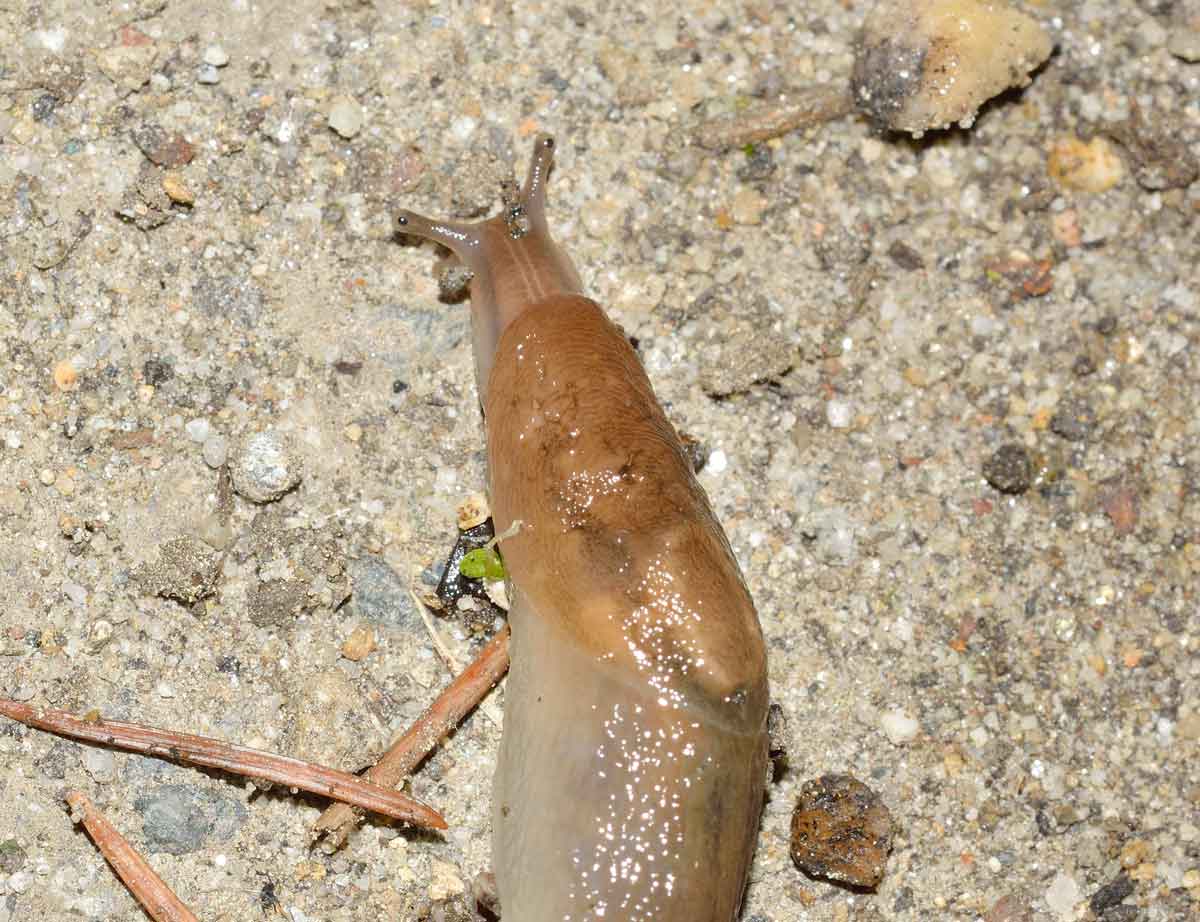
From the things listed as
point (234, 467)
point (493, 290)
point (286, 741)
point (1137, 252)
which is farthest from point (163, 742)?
point (1137, 252)

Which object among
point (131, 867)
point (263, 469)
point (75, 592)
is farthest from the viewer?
point (263, 469)

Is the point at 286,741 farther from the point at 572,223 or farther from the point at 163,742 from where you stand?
the point at 572,223

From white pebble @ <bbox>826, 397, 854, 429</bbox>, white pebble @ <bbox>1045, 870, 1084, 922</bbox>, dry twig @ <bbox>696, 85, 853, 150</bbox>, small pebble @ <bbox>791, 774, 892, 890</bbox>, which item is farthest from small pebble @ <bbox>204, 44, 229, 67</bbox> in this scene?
white pebble @ <bbox>1045, 870, 1084, 922</bbox>

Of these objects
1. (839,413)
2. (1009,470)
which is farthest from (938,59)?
Answer: (1009,470)

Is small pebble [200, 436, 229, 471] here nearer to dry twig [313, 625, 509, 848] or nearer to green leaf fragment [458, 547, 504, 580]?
green leaf fragment [458, 547, 504, 580]

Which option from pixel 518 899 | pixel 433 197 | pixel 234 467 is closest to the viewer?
pixel 518 899

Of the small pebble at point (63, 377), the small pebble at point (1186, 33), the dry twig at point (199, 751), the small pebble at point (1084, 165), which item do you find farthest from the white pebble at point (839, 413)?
the small pebble at point (63, 377)

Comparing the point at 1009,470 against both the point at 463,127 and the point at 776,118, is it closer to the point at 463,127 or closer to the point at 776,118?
the point at 776,118
